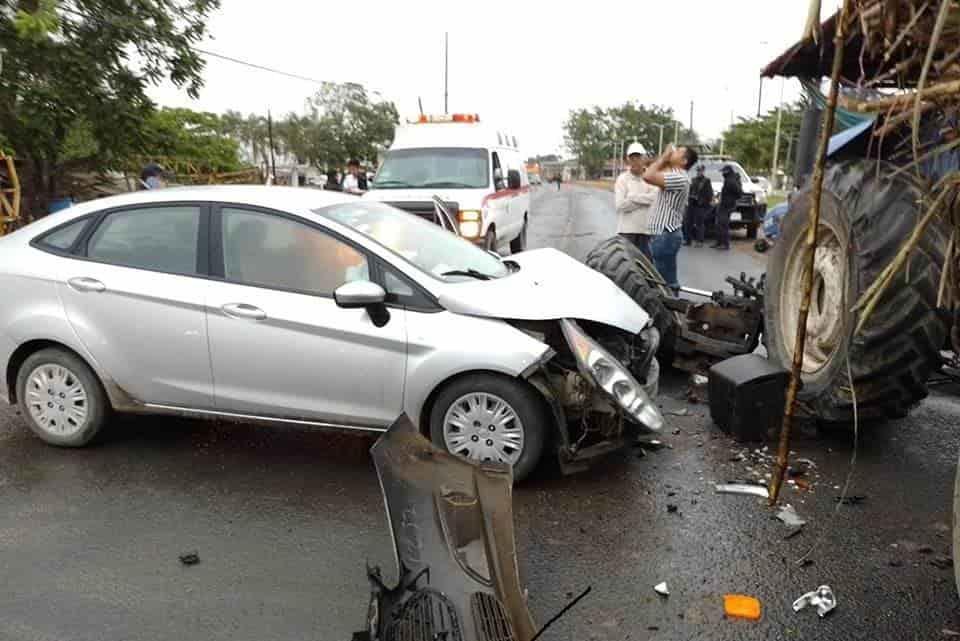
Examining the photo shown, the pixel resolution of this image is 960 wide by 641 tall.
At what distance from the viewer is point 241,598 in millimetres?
3289

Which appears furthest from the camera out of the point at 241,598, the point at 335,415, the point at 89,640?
the point at 335,415

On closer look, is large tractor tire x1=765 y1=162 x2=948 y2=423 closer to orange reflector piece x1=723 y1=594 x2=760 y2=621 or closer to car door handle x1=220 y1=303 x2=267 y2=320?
orange reflector piece x1=723 y1=594 x2=760 y2=621

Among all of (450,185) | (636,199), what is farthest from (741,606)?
(450,185)

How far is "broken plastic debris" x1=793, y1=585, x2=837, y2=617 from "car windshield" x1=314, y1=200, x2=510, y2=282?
2410 mm

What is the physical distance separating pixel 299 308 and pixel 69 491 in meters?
1.62

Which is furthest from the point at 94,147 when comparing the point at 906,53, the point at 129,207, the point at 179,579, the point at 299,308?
the point at 906,53

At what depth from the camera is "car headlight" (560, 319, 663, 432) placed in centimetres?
405

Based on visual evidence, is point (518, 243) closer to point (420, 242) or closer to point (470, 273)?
point (420, 242)

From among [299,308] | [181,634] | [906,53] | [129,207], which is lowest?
[181,634]

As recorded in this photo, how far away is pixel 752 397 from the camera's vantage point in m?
4.80

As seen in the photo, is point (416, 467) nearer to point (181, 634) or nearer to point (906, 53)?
point (181, 634)

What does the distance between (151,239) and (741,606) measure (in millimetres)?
3783

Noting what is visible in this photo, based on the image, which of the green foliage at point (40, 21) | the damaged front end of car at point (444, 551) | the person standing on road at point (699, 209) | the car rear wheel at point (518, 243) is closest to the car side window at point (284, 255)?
the damaged front end of car at point (444, 551)

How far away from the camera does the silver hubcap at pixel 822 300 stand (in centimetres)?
438
